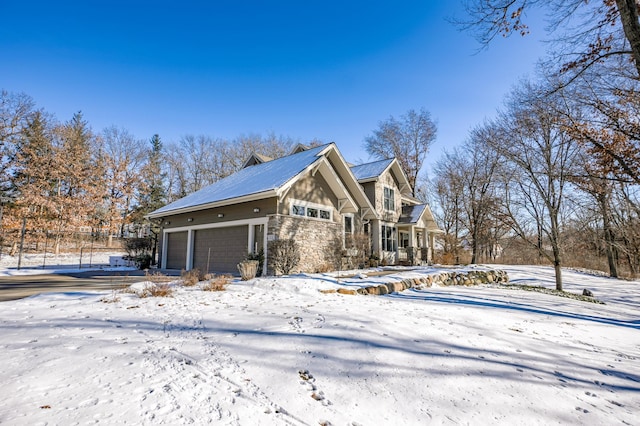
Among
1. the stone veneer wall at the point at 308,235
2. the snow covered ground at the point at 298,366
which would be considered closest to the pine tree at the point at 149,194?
the stone veneer wall at the point at 308,235

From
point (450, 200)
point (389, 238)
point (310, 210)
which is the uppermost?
point (450, 200)

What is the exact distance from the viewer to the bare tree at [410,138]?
96.4 ft

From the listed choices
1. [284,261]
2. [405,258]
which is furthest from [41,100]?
[405,258]

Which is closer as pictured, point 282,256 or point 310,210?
point 282,256

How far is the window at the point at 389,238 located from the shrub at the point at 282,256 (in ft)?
28.4

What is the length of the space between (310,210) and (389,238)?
330 inches

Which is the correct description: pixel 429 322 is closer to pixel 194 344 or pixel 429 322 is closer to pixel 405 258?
pixel 194 344

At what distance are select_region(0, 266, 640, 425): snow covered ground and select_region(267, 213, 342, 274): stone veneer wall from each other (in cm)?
551

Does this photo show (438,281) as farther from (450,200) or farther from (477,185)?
(450,200)

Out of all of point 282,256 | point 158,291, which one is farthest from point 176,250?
point 158,291

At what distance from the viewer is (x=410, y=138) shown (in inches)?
1178

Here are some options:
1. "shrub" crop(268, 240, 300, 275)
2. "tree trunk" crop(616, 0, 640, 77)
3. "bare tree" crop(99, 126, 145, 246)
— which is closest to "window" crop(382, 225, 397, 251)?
"shrub" crop(268, 240, 300, 275)

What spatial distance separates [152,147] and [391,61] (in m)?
30.2

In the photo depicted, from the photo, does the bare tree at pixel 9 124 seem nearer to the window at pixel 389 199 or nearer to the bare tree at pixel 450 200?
the window at pixel 389 199
